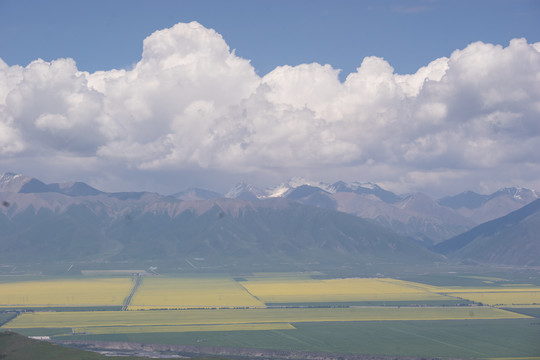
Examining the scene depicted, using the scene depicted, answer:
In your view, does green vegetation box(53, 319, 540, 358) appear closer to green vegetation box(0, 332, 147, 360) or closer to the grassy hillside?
the grassy hillside

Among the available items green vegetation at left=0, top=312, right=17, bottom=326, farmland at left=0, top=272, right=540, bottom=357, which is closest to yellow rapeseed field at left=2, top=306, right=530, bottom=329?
farmland at left=0, top=272, right=540, bottom=357

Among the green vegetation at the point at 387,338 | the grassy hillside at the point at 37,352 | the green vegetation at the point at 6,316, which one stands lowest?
the grassy hillside at the point at 37,352

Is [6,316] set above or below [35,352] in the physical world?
above

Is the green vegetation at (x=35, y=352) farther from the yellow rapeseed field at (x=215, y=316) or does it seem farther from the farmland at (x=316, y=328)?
the yellow rapeseed field at (x=215, y=316)

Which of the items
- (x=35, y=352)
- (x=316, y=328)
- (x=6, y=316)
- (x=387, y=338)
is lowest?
(x=35, y=352)

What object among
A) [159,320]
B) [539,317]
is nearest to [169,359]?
[159,320]

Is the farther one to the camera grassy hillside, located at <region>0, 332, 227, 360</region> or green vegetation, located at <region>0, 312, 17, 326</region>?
green vegetation, located at <region>0, 312, 17, 326</region>

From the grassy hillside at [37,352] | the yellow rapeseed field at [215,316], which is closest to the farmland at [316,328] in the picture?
the yellow rapeseed field at [215,316]

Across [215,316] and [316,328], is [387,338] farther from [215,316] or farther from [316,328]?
[215,316]

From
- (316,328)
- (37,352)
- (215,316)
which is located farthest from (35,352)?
(215,316)
